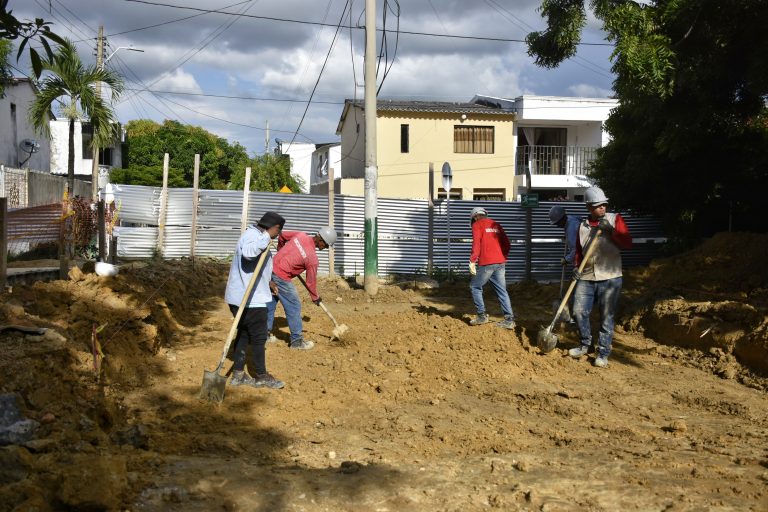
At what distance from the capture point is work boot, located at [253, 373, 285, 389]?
283 inches

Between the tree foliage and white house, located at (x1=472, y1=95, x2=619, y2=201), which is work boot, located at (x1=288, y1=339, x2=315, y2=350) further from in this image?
the tree foliage

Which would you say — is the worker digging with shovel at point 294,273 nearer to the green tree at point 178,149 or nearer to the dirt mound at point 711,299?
the dirt mound at point 711,299

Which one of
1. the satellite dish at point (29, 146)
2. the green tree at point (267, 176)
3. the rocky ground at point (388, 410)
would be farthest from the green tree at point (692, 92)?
the green tree at point (267, 176)

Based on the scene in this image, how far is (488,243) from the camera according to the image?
33.2 feet

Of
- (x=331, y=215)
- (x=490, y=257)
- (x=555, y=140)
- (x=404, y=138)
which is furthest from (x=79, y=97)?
(x=555, y=140)

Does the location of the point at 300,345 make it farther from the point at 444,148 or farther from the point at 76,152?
the point at 76,152

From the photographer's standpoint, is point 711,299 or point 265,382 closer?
point 265,382

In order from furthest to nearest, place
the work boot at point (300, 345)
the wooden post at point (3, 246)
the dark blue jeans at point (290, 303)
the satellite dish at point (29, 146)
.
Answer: the satellite dish at point (29, 146), the work boot at point (300, 345), the dark blue jeans at point (290, 303), the wooden post at point (3, 246)

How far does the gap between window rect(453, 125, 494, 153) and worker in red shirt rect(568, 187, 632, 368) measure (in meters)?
21.5

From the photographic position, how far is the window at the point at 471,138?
2986 cm

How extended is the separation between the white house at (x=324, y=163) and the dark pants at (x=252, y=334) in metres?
29.3

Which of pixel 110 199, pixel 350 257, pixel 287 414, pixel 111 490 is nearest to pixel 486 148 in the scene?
pixel 350 257

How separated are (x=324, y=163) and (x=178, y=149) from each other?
840 cm

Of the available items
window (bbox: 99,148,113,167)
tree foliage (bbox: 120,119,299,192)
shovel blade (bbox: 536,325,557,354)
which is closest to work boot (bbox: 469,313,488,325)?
shovel blade (bbox: 536,325,557,354)
